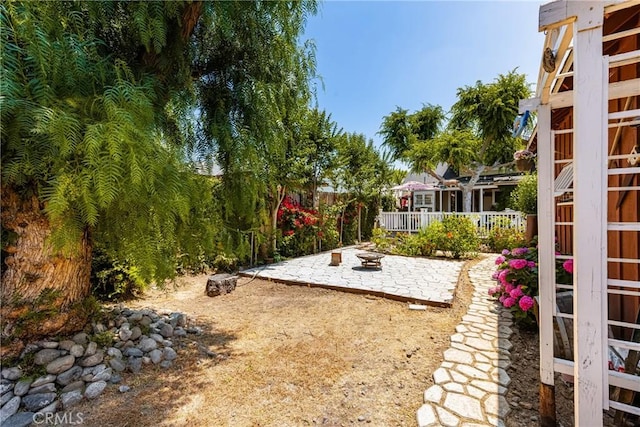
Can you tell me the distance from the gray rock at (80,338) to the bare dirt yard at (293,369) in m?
0.61

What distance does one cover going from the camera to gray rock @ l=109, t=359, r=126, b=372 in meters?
2.59

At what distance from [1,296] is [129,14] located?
263 cm

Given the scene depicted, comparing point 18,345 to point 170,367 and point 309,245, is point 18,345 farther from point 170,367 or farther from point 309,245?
point 309,245

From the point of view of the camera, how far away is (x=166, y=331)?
3348mm

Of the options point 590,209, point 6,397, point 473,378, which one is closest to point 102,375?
point 6,397

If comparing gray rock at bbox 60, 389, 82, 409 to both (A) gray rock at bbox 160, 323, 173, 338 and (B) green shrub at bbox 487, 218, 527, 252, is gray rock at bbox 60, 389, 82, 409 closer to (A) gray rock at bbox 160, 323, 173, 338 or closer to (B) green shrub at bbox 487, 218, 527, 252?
(A) gray rock at bbox 160, 323, 173, 338

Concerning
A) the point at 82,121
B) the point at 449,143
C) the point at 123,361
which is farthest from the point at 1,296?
the point at 449,143

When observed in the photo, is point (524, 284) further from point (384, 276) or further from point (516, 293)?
point (384, 276)

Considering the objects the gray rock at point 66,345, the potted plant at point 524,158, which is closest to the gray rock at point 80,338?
the gray rock at point 66,345

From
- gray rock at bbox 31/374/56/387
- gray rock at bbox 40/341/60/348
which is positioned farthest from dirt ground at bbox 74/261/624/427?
gray rock at bbox 40/341/60/348

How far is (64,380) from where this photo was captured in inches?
91.2

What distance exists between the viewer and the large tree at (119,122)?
1.69 metres

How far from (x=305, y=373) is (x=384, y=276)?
12.4 ft

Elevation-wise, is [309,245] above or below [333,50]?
below
